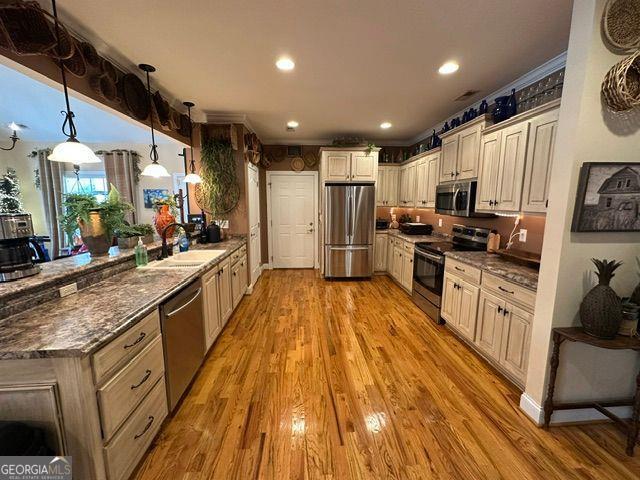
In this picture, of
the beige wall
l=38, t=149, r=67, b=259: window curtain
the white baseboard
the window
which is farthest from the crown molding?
l=38, t=149, r=67, b=259: window curtain

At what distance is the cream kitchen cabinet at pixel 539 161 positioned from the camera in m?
2.06

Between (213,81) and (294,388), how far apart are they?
120 inches

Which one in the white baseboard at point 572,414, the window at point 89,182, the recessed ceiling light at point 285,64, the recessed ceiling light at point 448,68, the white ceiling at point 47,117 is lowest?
the white baseboard at point 572,414

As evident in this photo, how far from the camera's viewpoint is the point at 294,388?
82.9 inches

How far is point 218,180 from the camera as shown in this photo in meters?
3.78

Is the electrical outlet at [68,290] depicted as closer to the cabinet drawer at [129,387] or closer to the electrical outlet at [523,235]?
the cabinet drawer at [129,387]

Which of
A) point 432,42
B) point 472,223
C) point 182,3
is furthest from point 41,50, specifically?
point 472,223

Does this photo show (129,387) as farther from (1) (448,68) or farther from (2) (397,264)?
(2) (397,264)

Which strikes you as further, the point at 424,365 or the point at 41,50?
the point at 424,365

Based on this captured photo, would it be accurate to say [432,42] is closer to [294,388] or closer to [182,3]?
[182,3]

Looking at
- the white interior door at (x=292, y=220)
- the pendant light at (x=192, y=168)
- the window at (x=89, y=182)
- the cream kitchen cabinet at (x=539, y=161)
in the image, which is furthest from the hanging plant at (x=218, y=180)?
the window at (x=89, y=182)

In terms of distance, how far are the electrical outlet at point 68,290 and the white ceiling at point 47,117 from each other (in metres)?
2.43

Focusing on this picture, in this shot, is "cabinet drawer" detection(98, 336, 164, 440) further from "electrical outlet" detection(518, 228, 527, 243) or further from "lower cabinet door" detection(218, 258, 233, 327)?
"electrical outlet" detection(518, 228, 527, 243)

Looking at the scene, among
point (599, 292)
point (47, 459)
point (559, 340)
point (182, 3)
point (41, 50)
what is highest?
point (182, 3)
